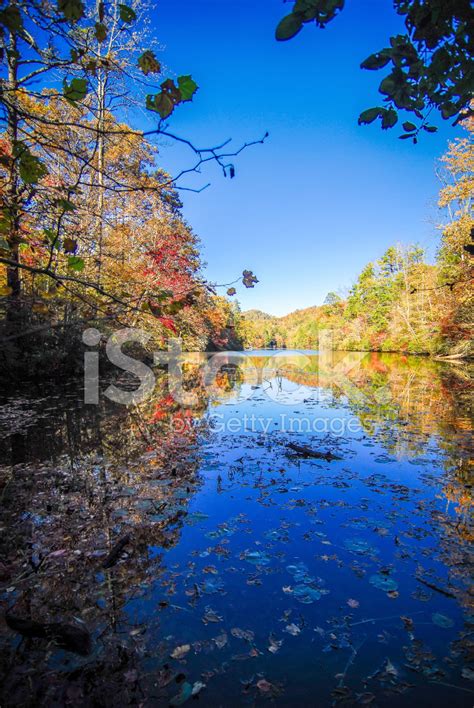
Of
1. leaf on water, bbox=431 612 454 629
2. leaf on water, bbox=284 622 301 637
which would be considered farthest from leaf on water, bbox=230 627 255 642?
leaf on water, bbox=431 612 454 629

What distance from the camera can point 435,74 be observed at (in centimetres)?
169

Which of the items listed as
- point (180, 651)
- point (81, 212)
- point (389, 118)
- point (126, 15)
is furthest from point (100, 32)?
point (81, 212)

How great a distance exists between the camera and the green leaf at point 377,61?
1473mm

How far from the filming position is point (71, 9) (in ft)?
4.36

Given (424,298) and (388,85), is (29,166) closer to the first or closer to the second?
(388,85)

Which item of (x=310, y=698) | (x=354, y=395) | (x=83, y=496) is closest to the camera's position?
(x=310, y=698)

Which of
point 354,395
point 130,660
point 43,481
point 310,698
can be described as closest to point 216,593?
point 130,660

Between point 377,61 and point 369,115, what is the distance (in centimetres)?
21

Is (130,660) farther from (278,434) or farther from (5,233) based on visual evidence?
(278,434)

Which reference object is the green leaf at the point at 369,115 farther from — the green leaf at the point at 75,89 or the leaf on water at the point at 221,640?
the leaf on water at the point at 221,640

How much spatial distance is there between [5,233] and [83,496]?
2.57m

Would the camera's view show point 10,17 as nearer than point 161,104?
Yes

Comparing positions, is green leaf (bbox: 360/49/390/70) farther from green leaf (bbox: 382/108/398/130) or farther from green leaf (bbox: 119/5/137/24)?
green leaf (bbox: 119/5/137/24)

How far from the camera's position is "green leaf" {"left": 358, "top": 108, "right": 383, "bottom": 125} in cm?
163
